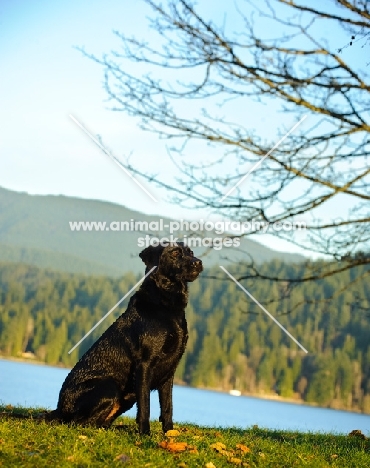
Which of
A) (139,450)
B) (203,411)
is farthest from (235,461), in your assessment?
(203,411)

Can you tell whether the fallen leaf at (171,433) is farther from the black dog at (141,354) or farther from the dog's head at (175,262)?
the dog's head at (175,262)

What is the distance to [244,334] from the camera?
13488cm

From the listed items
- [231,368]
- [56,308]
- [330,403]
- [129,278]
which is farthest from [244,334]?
[129,278]

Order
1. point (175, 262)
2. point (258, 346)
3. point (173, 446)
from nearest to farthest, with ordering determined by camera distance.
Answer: point (173, 446)
point (175, 262)
point (258, 346)

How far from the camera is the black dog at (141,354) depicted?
7.19 metres

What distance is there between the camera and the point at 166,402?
7.52m

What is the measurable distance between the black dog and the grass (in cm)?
24

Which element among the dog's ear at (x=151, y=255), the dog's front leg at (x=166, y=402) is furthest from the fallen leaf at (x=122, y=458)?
the dog's ear at (x=151, y=255)

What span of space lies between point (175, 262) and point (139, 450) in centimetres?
200

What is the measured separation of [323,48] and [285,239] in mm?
2691

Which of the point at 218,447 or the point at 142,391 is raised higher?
the point at 142,391

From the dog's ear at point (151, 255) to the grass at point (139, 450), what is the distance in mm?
1816

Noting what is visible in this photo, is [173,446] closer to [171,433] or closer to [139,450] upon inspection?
[139,450]

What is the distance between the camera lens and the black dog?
7188mm
